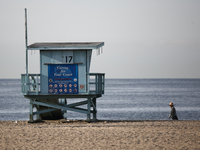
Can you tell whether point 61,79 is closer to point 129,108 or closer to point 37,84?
point 37,84

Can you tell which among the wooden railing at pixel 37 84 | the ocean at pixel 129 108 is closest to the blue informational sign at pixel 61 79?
the wooden railing at pixel 37 84

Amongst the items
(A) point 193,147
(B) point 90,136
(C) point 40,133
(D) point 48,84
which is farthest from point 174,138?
(D) point 48,84

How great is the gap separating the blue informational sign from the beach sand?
3.24 meters

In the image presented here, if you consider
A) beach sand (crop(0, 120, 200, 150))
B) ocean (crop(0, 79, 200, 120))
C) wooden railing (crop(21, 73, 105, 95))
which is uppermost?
wooden railing (crop(21, 73, 105, 95))

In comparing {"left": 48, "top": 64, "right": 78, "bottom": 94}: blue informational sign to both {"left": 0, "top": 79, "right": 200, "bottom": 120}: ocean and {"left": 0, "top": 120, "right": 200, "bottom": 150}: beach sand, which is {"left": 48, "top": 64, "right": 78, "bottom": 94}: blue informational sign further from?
{"left": 0, "top": 79, "right": 200, "bottom": 120}: ocean

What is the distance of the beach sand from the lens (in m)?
13.8

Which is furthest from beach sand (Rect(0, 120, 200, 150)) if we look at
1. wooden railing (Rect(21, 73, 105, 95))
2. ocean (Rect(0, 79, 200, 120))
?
ocean (Rect(0, 79, 200, 120))

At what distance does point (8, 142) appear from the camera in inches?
571

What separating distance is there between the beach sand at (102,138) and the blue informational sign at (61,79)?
3237 millimetres

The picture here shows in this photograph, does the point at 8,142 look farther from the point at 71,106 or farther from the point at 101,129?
the point at 71,106

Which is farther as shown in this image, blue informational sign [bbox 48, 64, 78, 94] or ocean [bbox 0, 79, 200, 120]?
ocean [bbox 0, 79, 200, 120]

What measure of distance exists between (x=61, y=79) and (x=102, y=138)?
6.50 m

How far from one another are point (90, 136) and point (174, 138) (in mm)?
3339

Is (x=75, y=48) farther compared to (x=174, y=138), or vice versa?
(x=75, y=48)
